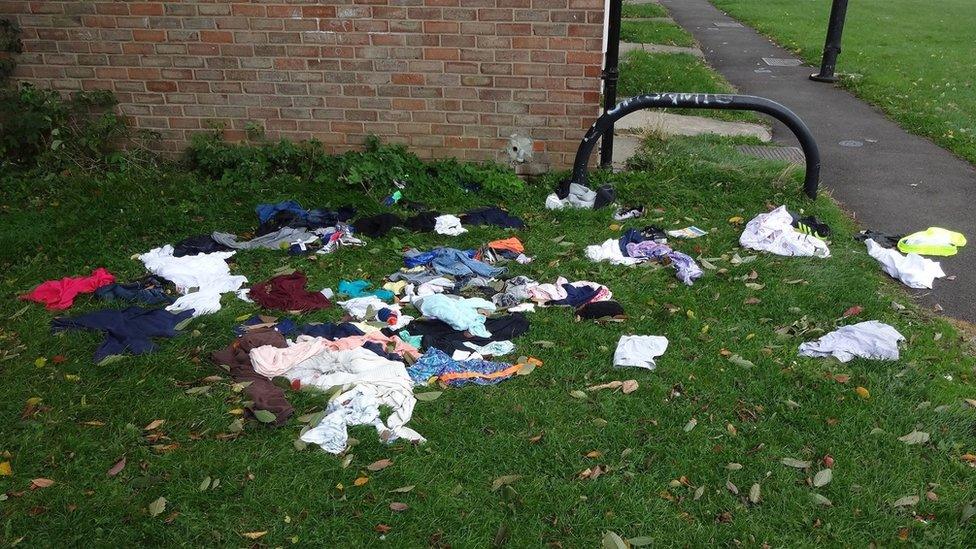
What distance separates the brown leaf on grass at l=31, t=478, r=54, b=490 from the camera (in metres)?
3.07

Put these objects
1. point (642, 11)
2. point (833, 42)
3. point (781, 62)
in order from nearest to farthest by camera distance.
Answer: point (833, 42), point (781, 62), point (642, 11)

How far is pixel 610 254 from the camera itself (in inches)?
206

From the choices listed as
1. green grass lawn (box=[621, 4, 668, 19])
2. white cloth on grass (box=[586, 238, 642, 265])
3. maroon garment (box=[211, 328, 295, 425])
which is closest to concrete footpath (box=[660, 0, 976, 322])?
white cloth on grass (box=[586, 238, 642, 265])

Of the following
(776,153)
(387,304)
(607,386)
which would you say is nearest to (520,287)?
(387,304)

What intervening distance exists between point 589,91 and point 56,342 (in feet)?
14.1

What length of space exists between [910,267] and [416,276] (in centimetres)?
332

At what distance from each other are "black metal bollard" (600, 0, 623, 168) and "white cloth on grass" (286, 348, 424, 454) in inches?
132

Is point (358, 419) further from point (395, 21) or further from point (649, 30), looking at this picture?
point (649, 30)

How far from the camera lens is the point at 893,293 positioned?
473 cm

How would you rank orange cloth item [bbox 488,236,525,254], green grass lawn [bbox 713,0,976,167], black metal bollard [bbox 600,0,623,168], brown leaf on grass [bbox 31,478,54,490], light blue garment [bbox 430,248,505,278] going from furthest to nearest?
1. green grass lawn [bbox 713,0,976,167]
2. black metal bollard [bbox 600,0,623,168]
3. orange cloth item [bbox 488,236,525,254]
4. light blue garment [bbox 430,248,505,278]
5. brown leaf on grass [bbox 31,478,54,490]

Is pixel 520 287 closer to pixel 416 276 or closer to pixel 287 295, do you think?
pixel 416 276

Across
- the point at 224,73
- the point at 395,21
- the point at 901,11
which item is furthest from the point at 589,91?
the point at 901,11

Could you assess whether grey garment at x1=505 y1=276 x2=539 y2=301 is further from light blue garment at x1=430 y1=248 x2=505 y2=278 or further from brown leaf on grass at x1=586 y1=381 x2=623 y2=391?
brown leaf on grass at x1=586 y1=381 x2=623 y2=391

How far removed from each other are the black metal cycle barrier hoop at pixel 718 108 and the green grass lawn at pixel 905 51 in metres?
2.46
